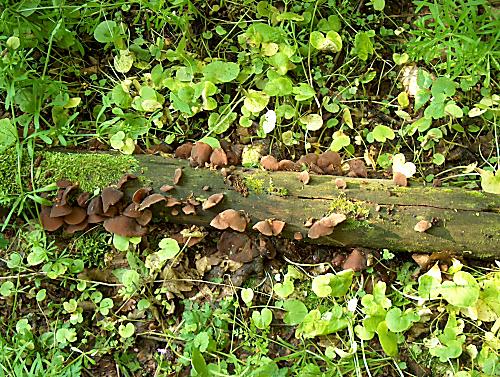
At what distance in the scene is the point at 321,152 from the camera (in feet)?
10.5

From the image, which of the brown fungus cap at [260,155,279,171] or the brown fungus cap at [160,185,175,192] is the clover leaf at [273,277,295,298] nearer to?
the brown fungus cap at [260,155,279,171]

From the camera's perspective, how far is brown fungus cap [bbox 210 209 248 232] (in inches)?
106

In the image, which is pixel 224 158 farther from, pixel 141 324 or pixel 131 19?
pixel 131 19

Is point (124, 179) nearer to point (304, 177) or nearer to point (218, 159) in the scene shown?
point (218, 159)

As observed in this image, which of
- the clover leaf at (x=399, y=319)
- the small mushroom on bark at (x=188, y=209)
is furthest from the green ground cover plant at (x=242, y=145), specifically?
the small mushroom on bark at (x=188, y=209)

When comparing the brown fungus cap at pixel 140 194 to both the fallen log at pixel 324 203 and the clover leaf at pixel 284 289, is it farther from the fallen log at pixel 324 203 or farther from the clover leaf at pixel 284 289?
the clover leaf at pixel 284 289

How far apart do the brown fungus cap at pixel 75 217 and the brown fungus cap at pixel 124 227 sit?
12cm

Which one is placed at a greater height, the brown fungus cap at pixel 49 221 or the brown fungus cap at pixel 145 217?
the brown fungus cap at pixel 145 217

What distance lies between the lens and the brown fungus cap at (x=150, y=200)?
2.65m

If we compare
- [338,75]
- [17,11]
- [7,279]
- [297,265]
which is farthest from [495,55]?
[7,279]

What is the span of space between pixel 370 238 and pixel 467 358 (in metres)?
0.75

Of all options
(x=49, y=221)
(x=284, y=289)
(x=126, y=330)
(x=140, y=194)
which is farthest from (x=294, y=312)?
(x=49, y=221)

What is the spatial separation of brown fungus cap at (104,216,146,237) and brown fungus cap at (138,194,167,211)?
0.12 metres

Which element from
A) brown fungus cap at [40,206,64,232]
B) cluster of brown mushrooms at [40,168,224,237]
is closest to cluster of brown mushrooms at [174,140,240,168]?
cluster of brown mushrooms at [40,168,224,237]
